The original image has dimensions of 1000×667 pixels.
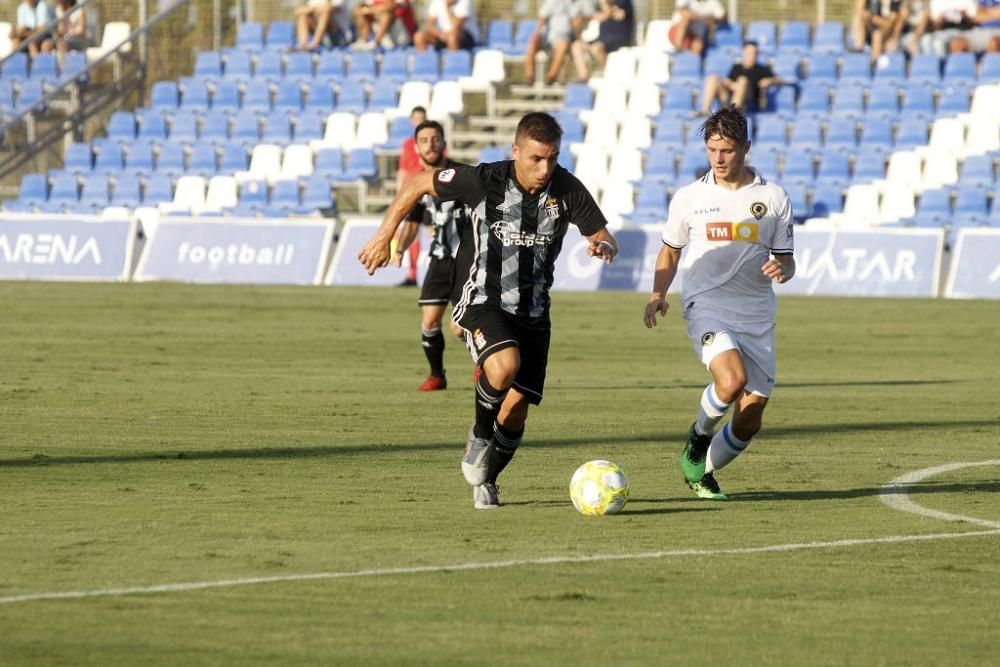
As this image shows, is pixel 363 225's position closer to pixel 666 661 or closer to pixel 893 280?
pixel 893 280

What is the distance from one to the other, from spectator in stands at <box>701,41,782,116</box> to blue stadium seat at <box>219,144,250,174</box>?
27.2 ft

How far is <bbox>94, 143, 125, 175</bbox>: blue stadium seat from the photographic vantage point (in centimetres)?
3319

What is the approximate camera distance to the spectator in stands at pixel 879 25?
3036cm

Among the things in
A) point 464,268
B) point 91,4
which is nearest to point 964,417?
point 464,268

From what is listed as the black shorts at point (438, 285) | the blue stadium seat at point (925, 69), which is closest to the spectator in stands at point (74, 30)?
the blue stadium seat at point (925, 69)

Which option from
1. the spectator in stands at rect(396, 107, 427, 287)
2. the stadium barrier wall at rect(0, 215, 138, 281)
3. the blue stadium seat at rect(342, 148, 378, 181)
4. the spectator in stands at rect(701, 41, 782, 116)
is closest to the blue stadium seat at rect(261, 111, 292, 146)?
the blue stadium seat at rect(342, 148, 378, 181)

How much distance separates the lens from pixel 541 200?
895 cm

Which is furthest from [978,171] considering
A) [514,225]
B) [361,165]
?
[514,225]

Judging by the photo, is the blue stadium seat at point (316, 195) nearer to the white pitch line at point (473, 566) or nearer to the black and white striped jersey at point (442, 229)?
the black and white striped jersey at point (442, 229)

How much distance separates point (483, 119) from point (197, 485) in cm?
2315

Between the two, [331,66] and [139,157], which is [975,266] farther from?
[139,157]

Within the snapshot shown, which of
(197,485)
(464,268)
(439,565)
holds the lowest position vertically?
(197,485)

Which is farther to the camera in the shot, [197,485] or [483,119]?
[483,119]

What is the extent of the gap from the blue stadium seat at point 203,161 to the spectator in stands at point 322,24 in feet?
9.76
